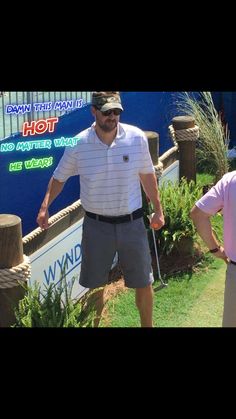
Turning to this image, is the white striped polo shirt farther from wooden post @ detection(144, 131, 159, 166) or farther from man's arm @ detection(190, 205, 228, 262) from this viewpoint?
wooden post @ detection(144, 131, 159, 166)

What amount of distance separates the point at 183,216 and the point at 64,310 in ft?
5.89

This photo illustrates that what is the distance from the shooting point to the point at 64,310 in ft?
11.5

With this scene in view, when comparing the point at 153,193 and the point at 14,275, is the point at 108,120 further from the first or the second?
the point at 14,275

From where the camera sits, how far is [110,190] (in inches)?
142

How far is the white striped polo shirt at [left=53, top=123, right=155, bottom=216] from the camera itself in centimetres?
360

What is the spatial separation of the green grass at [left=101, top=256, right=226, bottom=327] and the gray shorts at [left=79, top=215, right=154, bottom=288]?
600mm

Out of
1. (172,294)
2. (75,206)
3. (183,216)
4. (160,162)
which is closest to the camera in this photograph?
(75,206)

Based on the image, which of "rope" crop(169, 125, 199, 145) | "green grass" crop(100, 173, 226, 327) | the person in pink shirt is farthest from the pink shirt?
"rope" crop(169, 125, 199, 145)

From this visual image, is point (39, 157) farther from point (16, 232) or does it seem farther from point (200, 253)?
point (200, 253)

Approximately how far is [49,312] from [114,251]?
52cm

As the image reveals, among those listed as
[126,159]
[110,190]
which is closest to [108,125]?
[126,159]

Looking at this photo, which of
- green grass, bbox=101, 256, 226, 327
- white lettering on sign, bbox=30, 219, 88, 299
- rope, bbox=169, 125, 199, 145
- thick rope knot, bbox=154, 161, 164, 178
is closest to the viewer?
white lettering on sign, bbox=30, 219, 88, 299

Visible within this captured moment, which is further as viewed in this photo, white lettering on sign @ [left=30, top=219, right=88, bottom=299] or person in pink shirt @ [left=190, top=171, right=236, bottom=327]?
white lettering on sign @ [left=30, top=219, right=88, bottom=299]
